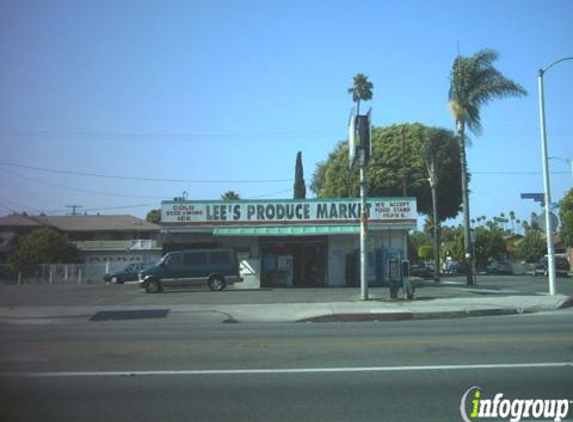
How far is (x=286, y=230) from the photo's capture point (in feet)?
111

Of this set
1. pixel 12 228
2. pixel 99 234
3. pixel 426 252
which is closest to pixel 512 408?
pixel 12 228

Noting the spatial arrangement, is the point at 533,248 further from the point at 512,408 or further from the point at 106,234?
the point at 512,408

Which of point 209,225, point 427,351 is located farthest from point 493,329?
point 209,225

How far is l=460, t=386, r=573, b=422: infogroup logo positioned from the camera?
6977 millimetres

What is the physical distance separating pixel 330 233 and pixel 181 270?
8079 millimetres

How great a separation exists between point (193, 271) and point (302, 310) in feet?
37.6

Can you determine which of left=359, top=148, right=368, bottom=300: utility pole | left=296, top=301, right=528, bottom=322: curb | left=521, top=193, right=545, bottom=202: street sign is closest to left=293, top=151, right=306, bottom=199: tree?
left=359, top=148, right=368, bottom=300: utility pole

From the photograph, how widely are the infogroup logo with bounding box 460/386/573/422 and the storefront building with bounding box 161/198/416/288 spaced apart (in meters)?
26.2

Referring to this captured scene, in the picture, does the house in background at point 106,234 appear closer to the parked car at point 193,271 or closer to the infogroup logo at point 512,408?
the parked car at point 193,271

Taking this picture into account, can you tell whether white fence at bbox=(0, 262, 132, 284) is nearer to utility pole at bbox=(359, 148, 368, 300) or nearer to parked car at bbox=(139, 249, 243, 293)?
parked car at bbox=(139, 249, 243, 293)

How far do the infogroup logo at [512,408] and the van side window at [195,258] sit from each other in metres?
24.1

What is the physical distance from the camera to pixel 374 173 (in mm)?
57969

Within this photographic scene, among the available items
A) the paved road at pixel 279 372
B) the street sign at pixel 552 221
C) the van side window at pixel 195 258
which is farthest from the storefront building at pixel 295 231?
the paved road at pixel 279 372

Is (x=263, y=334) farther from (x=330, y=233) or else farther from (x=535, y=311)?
(x=330, y=233)
